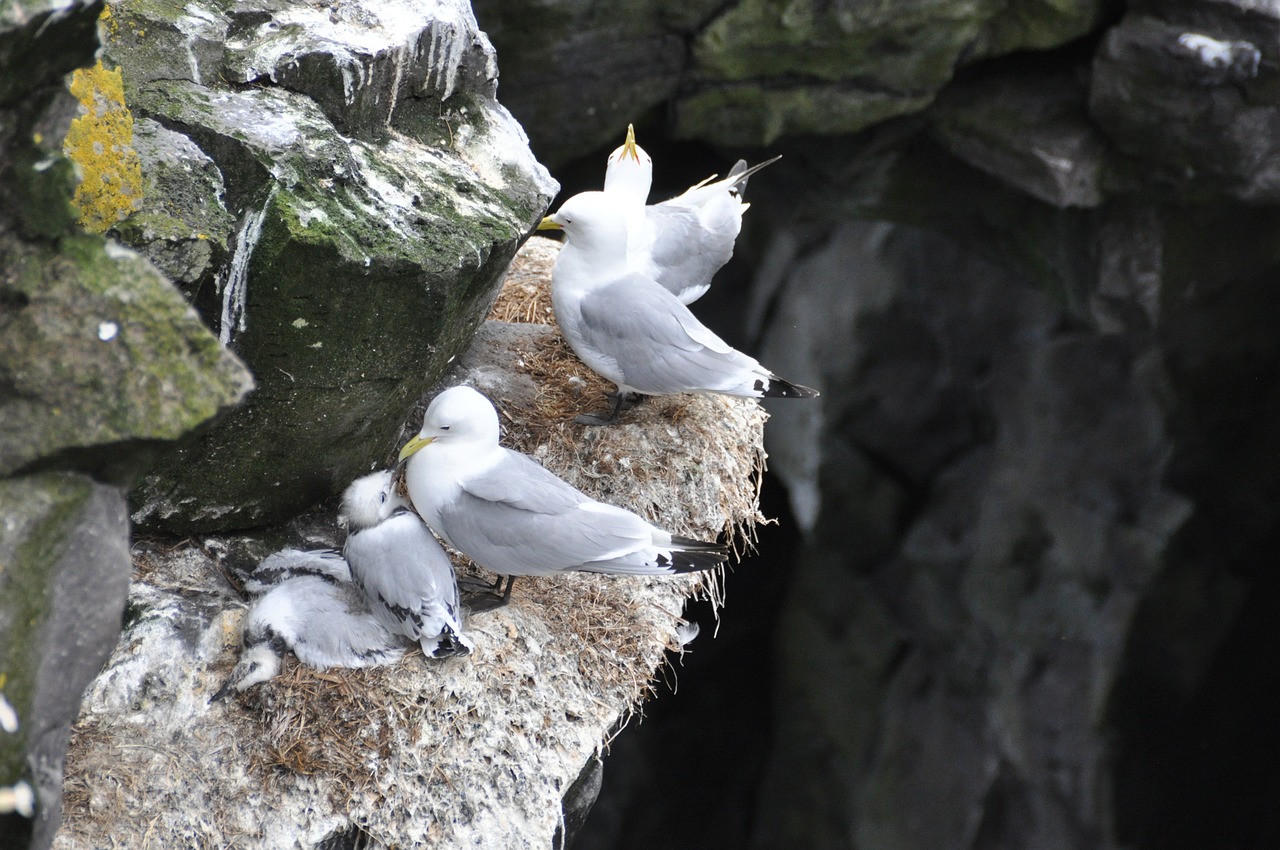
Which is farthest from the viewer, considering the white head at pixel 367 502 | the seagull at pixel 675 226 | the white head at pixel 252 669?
the seagull at pixel 675 226

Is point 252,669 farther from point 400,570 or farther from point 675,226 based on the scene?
point 675,226

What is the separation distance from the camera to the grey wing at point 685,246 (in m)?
3.16

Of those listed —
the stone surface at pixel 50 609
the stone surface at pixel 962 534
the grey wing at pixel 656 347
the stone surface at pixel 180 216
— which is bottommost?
the stone surface at pixel 962 534

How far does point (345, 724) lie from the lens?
225 centimetres

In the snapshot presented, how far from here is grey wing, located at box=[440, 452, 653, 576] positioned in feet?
8.05

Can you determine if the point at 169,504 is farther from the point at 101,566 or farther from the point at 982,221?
the point at 982,221

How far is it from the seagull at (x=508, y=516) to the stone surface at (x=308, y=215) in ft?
0.60

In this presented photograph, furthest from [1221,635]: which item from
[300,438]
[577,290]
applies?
[300,438]

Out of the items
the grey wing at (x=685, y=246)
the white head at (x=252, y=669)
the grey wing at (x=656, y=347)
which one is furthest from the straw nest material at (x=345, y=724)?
the grey wing at (x=685, y=246)

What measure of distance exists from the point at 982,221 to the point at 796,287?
1.22 metres

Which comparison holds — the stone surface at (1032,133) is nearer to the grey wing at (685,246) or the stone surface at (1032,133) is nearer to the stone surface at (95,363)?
the grey wing at (685,246)

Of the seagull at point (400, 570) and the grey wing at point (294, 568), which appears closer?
the seagull at point (400, 570)

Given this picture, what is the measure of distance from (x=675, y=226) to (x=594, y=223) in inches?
17.0

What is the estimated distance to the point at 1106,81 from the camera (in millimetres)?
4426
